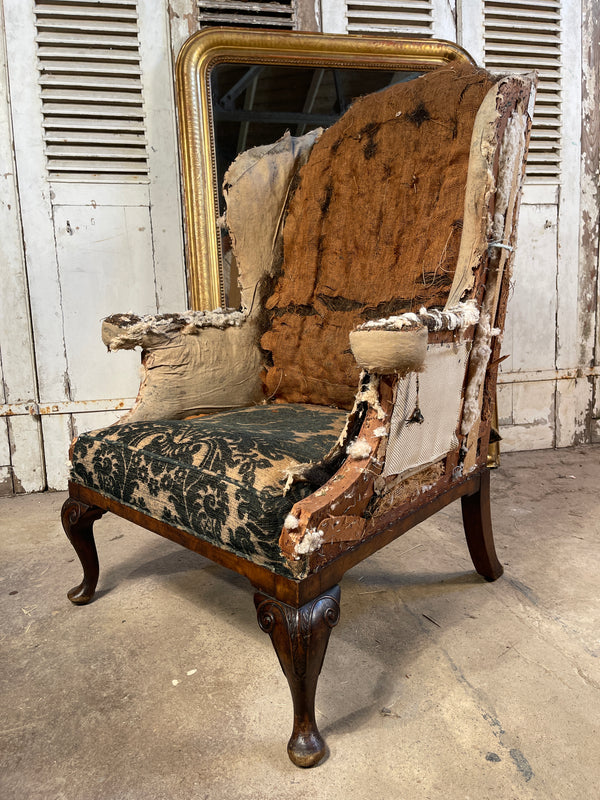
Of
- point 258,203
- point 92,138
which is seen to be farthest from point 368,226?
point 92,138

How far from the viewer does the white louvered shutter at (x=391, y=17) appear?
241cm

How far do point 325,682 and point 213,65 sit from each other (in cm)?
232

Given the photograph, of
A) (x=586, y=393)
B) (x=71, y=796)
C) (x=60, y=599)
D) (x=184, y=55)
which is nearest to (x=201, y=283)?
(x=184, y=55)

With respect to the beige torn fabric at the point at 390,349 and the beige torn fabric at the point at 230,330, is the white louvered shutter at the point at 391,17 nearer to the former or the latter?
the beige torn fabric at the point at 230,330

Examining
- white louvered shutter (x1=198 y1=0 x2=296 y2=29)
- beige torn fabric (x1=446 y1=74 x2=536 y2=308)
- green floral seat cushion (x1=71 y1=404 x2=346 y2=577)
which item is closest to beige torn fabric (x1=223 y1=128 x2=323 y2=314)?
green floral seat cushion (x1=71 y1=404 x2=346 y2=577)

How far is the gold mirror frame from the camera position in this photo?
227 centimetres

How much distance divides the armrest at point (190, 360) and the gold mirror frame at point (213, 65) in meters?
0.82

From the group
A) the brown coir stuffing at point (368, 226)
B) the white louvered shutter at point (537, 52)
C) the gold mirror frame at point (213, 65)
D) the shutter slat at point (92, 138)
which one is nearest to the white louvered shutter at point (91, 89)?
the shutter slat at point (92, 138)

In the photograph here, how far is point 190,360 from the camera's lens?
1536 mm

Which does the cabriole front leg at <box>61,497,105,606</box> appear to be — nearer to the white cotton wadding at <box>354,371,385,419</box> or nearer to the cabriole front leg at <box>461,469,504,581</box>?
the white cotton wadding at <box>354,371,385,419</box>

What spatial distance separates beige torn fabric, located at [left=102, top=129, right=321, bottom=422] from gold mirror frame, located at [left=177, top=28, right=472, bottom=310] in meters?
0.69

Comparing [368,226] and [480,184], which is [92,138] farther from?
[480,184]

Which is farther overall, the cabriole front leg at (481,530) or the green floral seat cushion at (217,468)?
the cabriole front leg at (481,530)

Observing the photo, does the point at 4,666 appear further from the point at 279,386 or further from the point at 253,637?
the point at 279,386
